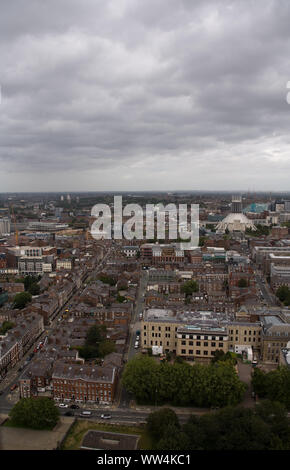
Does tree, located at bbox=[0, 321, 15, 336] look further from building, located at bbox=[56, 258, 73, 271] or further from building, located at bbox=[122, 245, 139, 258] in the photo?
building, located at bbox=[122, 245, 139, 258]

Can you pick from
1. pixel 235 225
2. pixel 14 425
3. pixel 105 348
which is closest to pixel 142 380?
pixel 105 348

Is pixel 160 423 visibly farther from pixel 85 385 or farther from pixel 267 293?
pixel 267 293

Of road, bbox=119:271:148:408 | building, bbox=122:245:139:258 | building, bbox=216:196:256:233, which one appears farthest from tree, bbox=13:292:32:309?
building, bbox=216:196:256:233

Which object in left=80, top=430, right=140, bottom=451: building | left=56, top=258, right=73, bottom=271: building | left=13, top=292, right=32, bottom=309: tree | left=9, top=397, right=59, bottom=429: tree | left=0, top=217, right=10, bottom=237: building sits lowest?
left=80, top=430, right=140, bottom=451: building

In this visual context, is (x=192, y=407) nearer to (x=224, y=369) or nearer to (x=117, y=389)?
(x=224, y=369)

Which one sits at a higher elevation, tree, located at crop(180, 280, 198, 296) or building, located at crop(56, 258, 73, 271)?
building, located at crop(56, 258, 73, 271)

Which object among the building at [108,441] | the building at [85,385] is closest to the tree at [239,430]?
the building at [108,441]
